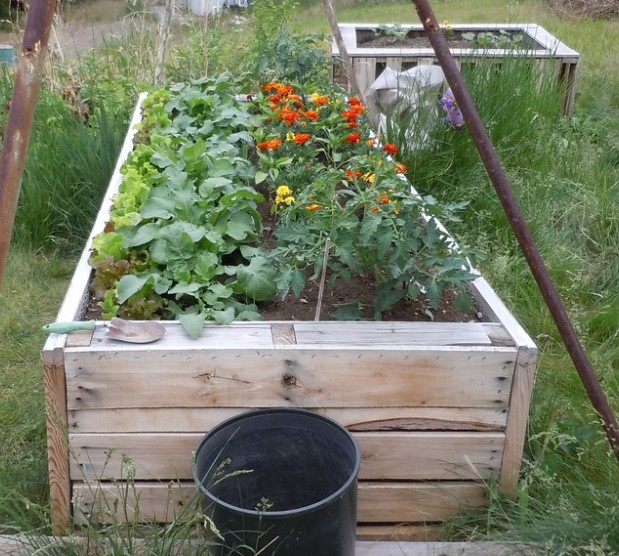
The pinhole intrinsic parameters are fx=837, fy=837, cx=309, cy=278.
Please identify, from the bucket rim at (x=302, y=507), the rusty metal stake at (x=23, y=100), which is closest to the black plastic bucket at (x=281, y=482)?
the bucket rim at (x=302, y=507)

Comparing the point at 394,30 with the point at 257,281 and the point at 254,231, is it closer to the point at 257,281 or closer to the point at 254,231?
the point at 254,231

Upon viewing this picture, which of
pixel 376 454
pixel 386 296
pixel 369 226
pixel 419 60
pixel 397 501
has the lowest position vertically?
pixel 397 501

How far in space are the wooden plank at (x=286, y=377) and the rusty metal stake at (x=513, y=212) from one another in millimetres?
164

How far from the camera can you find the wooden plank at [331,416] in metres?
2.19

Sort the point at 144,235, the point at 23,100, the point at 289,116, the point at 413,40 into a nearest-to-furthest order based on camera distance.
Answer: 1. the point at 23,100
2. the point at 144,235
3. the point at 289,116
4. the point at 413,40

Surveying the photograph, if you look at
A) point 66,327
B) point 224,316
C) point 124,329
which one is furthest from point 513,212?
point 66,327

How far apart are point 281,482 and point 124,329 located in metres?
0.58

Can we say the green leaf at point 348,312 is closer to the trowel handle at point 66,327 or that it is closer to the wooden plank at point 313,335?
the wooden plank at point 313,335

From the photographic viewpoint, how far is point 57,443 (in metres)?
2.17

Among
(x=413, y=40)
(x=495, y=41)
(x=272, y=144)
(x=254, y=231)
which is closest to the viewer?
(x=254, y=231)

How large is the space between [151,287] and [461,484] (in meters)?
1.06

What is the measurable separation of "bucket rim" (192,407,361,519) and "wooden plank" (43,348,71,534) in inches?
15.2

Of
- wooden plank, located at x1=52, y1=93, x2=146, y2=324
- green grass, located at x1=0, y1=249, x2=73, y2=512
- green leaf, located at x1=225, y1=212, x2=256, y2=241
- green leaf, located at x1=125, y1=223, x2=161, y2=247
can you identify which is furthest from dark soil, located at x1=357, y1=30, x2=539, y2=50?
green leaf, located at x1=125, y1=223, x2=161, y2=247

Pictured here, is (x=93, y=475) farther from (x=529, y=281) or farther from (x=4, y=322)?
(x=529, y=281)
